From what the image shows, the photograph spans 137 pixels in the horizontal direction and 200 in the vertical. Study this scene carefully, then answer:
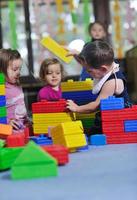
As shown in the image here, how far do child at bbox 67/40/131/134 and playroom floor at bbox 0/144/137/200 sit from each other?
37cm

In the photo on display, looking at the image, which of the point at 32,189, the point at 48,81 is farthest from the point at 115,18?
the point at 32,189

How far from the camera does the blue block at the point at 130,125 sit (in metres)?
1.50

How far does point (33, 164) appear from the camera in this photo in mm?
1022

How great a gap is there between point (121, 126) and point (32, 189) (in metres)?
0.62

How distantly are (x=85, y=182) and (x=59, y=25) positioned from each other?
130 inches

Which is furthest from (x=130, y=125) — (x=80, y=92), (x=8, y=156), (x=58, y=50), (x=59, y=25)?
(x=59, y=25)

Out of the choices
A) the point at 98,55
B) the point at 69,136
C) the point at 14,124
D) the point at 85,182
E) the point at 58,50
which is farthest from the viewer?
the point at 58,50

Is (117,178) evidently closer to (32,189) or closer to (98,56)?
(32,189)

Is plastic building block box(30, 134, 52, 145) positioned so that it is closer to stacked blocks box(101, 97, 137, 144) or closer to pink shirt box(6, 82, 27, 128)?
stacked blocks box(101, 97, 137, 144)

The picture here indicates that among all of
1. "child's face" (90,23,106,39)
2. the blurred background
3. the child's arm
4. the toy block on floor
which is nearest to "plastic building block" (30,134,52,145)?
the child's arm

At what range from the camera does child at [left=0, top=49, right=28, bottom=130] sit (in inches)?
72.2

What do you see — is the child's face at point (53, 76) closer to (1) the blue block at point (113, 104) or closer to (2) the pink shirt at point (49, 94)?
(2) the pink shirt at point (49, 94)

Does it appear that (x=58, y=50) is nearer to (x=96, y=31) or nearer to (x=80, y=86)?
(x=80, y=86)

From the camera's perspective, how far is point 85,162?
120 cm
